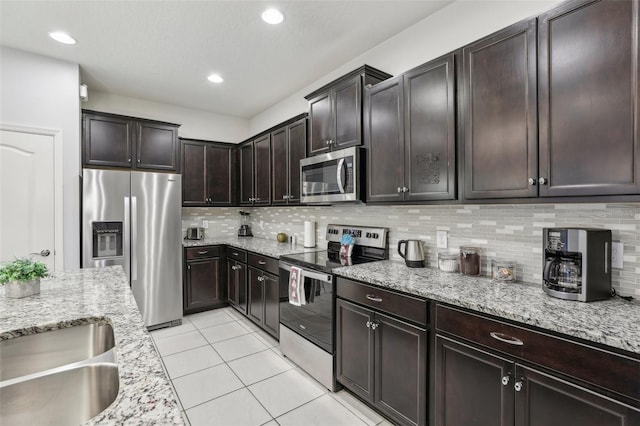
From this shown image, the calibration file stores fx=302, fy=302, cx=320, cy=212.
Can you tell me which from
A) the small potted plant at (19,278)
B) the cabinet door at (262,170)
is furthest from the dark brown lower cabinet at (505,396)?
the cabinet door at (262,170)

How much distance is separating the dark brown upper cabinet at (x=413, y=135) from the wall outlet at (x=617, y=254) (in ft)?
2.65

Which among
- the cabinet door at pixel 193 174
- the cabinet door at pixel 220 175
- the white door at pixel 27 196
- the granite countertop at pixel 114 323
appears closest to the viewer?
the granite countertop at pixel 114 323

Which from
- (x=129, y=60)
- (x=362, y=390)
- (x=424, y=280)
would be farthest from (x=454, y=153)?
(x=129, y=60)

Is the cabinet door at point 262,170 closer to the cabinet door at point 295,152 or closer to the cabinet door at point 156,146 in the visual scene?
the cabinet door at point 295,152

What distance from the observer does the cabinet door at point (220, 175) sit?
447cm

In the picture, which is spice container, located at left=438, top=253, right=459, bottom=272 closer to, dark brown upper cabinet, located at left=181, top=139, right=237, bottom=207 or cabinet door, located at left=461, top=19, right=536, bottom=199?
cabinet door, located at left=461, top=19, right=536, bottom=199

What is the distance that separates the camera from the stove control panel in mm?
2725

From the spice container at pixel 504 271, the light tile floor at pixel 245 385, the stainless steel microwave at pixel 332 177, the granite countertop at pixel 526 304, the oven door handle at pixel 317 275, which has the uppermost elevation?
the stainless steel microwave at pixel 332 177

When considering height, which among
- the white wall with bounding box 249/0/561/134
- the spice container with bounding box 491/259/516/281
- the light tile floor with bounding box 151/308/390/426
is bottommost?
the light tile floor with bounding box 151/308/390/426

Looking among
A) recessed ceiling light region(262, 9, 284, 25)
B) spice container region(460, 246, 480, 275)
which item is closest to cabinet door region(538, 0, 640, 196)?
spice container region(460, 246, 480, 275)

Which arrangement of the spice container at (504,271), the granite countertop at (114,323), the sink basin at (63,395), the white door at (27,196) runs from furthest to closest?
the white door at (27,196) → the spice container at (504,271) → the sink basin at (63,395) → the granite countertop at (114,323)

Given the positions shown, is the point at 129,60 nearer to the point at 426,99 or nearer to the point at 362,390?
the point at 426,99

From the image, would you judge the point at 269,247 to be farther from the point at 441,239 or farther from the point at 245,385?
the point at 441,239

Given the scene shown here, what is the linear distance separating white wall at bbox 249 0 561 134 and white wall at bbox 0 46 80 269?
2889 mm
